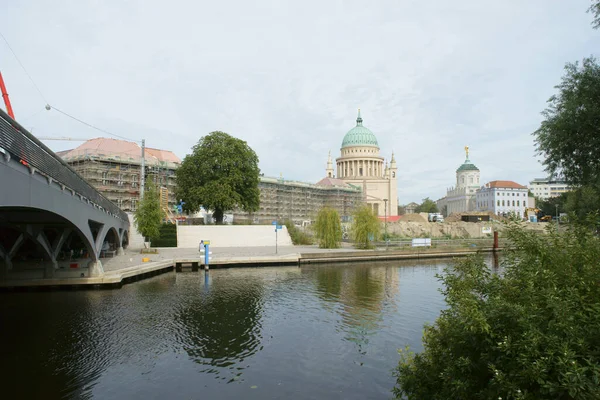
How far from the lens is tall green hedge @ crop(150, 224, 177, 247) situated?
48094mm

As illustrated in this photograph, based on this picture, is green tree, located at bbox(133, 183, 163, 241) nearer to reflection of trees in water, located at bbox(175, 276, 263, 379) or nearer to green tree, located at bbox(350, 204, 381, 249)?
reflection of trees in water, located at bbox(175, 276, 263, 379)

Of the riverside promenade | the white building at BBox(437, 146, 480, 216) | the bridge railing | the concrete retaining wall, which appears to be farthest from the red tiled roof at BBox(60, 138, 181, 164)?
the white building at BBox(437, 146, 480, 216)

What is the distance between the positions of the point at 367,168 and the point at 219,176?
299 ft

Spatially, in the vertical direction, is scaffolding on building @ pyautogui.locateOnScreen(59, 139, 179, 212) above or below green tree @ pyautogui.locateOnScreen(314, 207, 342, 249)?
above

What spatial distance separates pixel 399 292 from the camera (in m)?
25.0

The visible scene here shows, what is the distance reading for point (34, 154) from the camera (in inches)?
568

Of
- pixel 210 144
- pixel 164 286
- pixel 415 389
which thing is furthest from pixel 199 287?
pixel 210 144

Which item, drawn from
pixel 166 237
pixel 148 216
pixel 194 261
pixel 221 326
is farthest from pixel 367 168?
pixel 221 326

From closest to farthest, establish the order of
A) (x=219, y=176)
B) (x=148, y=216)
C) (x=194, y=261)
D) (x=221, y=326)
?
1. (x=221, y=326)
2. (x=194, y=261)
3. (x=148, y=216)
4. (x=219, y=176)

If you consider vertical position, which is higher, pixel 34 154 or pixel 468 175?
pixel 468 175

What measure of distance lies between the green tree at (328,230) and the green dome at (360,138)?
309ft

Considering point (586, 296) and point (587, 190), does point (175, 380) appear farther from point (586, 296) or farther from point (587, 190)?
point (587, 190)

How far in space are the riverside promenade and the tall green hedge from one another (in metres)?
8.49

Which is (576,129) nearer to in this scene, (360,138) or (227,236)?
(227,236)
